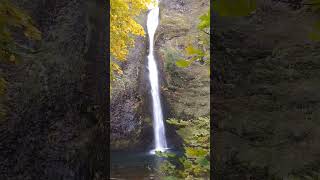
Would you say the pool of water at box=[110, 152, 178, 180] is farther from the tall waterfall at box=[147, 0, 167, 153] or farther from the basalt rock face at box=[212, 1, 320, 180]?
the basalt rock face at box=[212, 1, 320, 180]

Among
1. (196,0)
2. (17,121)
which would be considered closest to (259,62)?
(17,121)

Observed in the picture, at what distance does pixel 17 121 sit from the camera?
1219mm

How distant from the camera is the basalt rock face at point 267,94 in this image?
0.92 metres

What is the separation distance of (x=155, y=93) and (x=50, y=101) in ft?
44.2

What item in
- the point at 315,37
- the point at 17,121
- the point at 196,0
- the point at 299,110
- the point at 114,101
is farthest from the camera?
the point at 196,0

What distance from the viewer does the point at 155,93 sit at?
14.7 metres

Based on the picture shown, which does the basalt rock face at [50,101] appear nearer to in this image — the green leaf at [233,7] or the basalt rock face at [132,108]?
the green leaf at [233,7]

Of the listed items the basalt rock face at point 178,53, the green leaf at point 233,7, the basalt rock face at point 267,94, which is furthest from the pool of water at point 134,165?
the green leaf at point 233,7

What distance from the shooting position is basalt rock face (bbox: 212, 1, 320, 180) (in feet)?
3.03

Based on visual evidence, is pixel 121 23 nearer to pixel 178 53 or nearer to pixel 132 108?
pixel 132 108

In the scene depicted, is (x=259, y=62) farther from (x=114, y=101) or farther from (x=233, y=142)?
(x=114, y=101)

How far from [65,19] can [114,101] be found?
43.5 feet

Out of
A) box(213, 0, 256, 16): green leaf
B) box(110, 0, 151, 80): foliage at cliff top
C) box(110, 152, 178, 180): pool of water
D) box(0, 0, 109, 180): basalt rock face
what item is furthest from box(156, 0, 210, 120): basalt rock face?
box(213, 0, 256, 16): green leaf

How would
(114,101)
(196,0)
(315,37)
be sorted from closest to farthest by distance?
(315,37)
(114,101)
(196,0)
